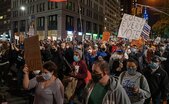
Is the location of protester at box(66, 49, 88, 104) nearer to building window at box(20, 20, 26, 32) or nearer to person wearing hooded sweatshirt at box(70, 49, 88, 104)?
person wearing hooded sweatshirt at box(70, 49, 88, 104)

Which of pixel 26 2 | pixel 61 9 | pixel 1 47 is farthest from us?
pixel 26 2

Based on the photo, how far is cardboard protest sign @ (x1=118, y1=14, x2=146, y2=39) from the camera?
12034mm

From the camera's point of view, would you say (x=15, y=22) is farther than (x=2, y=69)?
Yes

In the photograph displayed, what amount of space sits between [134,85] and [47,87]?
147cm

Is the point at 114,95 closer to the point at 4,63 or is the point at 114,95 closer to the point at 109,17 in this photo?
the point at 4,63

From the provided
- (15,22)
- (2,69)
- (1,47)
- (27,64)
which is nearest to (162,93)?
(27,64)

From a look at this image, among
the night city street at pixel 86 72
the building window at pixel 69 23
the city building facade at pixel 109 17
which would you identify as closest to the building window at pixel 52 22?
the building window at pixel 69 23

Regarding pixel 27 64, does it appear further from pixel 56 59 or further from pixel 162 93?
pixel 56 59

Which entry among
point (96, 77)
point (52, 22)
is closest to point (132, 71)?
point (96, 77)

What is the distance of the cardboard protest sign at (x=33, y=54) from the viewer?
17.7 feet

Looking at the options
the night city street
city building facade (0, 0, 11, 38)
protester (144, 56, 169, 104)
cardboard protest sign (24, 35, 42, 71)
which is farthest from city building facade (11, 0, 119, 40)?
cardboard protest sign (24, 35, 42, 71)

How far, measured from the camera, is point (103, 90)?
3.81 metres

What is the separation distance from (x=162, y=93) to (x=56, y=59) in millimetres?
5857

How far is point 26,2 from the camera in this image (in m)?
81.2
